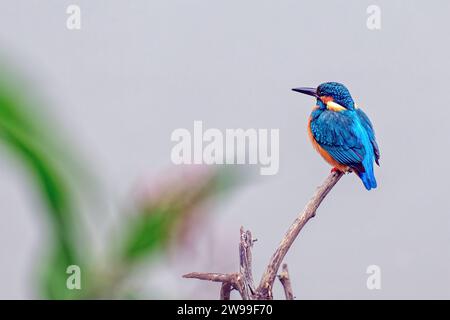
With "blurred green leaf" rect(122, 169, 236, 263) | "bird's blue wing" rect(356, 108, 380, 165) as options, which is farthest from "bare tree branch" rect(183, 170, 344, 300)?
"blurred green leaf" rect(122, 169, 236, 263)

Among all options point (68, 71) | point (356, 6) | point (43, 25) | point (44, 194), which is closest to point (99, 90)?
point (68, 71)

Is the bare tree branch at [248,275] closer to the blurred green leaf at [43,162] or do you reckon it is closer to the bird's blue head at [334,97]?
the bird's blue head at [334,97]

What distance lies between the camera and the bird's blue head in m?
1.61

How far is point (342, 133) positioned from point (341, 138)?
0.05 ft

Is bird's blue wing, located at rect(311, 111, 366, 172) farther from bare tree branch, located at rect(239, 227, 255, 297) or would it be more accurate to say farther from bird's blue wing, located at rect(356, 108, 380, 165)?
bare tree branch, located at rect(239, 227, 255, 297)

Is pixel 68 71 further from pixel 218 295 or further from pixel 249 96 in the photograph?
pixel 218 295

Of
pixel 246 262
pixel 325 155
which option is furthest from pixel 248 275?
pixel 325 155

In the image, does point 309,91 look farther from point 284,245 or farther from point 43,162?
point 43,162

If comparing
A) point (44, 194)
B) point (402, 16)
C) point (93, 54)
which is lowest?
point (44, 194)

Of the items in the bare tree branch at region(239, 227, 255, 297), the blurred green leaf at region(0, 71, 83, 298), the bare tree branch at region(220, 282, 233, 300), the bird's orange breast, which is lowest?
the bare tree branch at region(220, 282, 233, 300)

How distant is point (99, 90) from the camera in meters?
1.64

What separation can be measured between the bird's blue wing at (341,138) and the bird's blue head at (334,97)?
0.07ft
